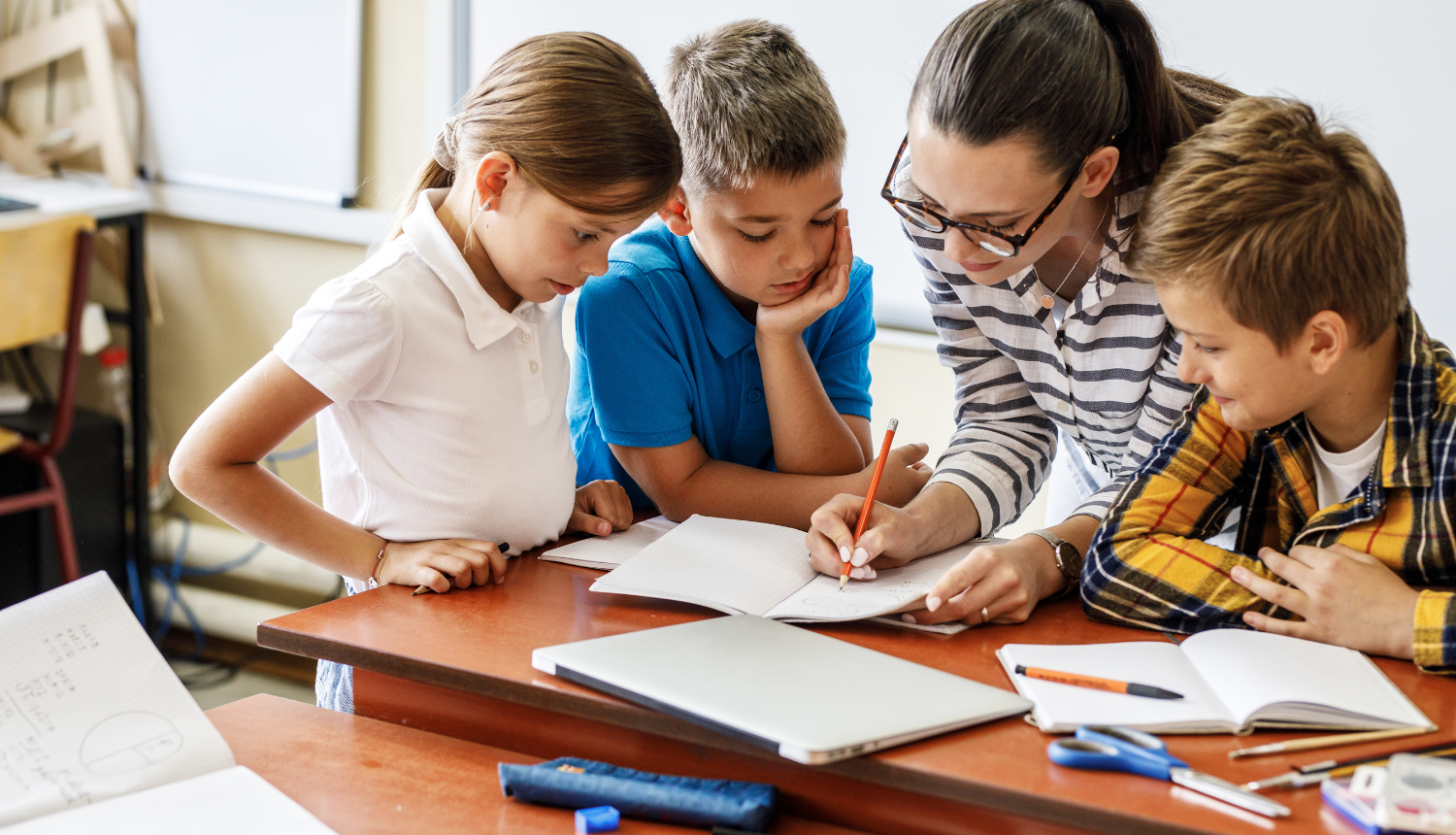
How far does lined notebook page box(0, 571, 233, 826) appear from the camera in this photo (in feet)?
2.73

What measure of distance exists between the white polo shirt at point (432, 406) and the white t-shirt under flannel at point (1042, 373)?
1.41 feet

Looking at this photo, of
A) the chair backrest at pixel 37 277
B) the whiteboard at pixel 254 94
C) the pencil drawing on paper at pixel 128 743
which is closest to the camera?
the pencil drawing on paper at pixel 128 743

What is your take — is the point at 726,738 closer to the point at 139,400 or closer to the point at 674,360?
the point at 674,360

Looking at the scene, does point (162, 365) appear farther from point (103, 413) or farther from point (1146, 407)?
point (1146, 407)

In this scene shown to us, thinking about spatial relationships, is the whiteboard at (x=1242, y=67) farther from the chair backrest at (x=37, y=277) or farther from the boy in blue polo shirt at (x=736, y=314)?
the chair backrest at (x=37, y=277)

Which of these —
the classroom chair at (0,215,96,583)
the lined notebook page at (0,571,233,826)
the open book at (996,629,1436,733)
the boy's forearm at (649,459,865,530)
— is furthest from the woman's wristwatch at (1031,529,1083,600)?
the classroom chair at (0,215,96,583)

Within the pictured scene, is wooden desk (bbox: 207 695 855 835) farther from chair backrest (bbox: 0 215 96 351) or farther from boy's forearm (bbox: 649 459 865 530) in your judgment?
chair backrest (bbox: 0 215 96 351)

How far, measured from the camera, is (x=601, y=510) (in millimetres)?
1314

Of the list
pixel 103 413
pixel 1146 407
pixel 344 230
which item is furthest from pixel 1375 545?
pixel 103 413

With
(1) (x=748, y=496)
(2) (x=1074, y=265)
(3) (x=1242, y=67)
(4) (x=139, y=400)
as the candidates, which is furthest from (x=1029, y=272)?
(4) (x=139, y=400)

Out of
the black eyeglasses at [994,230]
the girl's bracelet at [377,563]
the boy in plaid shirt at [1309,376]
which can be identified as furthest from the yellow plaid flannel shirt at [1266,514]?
the girl's bracelet at [377,563]

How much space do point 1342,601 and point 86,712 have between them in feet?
3.16

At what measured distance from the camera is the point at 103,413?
2814 mm

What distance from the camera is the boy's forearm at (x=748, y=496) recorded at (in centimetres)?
134
